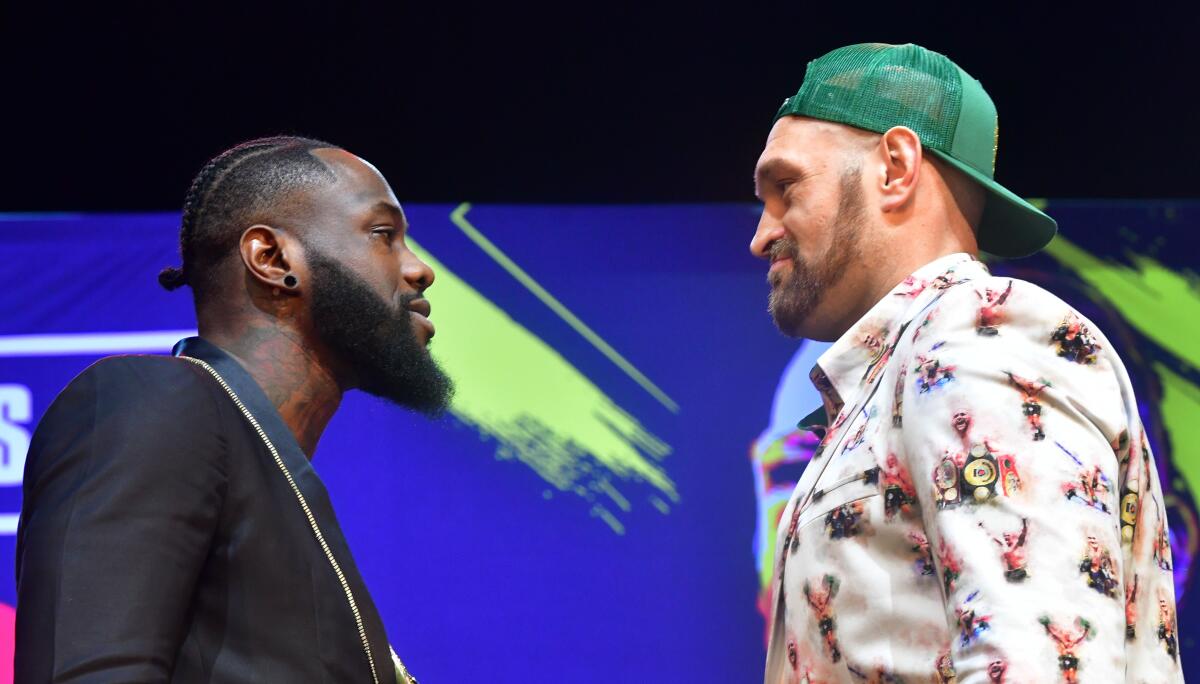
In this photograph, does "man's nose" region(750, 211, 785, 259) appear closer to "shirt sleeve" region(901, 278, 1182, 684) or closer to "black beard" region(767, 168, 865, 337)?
"black beard" region(767, 168, 865, 337)

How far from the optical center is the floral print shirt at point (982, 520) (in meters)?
1.16

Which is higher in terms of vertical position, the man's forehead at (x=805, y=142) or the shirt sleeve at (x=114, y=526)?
the man's forehead at (x=805, y=142)

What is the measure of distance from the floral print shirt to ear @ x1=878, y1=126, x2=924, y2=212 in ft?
0.70

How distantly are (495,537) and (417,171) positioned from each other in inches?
41.2

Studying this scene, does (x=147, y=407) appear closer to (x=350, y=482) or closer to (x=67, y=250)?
(x=350, y=482)

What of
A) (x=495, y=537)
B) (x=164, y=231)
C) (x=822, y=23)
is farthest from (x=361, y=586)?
(x=822, y=23)

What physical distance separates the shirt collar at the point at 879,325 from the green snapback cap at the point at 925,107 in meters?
0.19

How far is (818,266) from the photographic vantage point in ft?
5.69

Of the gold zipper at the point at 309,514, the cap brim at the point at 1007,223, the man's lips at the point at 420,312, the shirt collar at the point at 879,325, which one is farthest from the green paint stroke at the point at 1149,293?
the gold zipper at the point at 309,514

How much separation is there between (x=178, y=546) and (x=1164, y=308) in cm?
245

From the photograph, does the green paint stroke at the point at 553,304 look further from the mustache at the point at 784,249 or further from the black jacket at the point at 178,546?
the black jacket at the point at 178,546

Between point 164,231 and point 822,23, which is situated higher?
point 822,23

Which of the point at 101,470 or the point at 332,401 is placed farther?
the point at 332,401

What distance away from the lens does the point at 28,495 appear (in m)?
1.44
